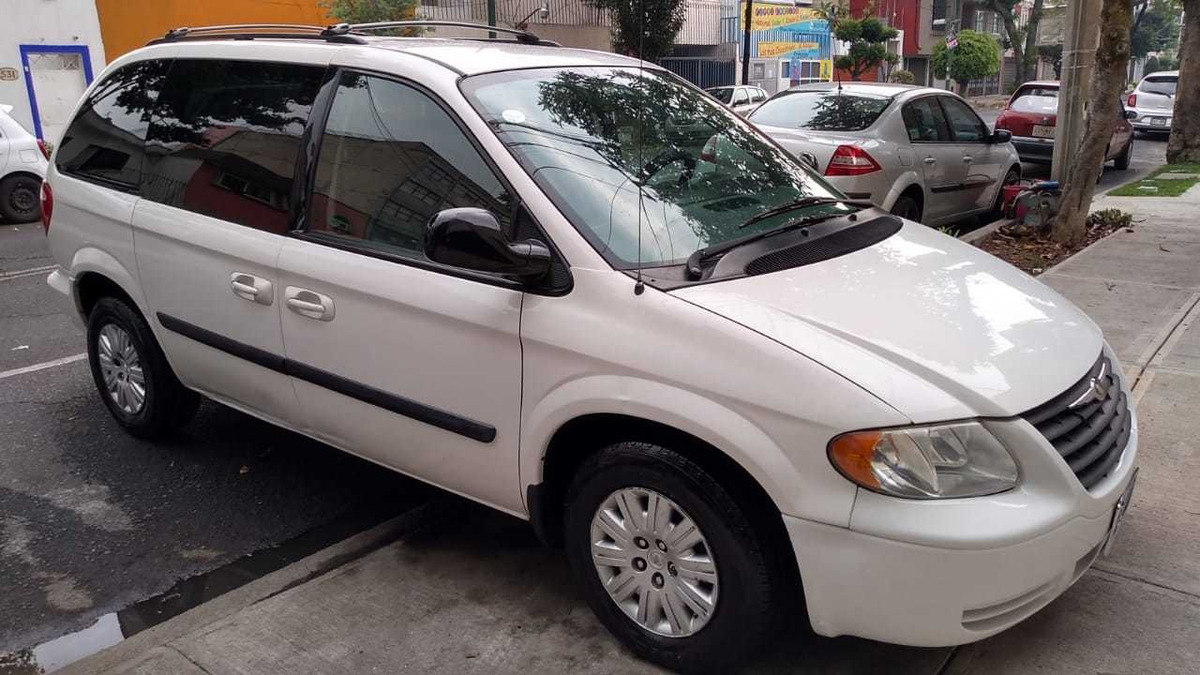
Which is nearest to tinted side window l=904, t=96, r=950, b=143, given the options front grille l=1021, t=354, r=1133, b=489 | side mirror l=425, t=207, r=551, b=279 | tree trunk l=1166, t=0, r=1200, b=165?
front grille l=1021, t=354, r=1133, b=489

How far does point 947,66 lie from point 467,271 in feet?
164

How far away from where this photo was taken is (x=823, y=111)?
30.1 feet

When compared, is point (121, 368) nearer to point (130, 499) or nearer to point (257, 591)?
point (130, 499)

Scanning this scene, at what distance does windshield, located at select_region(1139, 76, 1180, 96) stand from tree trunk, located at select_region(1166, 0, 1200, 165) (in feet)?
22.0

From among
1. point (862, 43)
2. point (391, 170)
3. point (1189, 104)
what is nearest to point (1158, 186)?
point (1189, 104)

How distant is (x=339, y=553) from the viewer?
372 centimetres

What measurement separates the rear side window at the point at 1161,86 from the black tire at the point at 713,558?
1019 inches

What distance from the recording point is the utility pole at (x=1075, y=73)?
998 cm

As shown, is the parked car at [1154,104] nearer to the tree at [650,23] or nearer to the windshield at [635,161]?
the tree at [650,23]

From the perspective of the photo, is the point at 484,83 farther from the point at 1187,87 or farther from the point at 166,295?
the point at 1187,87

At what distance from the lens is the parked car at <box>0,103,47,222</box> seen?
38.5ft

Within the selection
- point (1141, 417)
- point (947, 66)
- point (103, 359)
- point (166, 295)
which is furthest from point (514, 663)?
point (947, 66)

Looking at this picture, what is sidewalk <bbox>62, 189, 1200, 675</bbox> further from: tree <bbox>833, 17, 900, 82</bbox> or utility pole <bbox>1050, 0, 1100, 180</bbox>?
tree <bbox>833, 17, 900, 82</bbox>

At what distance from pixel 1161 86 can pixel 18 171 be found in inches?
962
